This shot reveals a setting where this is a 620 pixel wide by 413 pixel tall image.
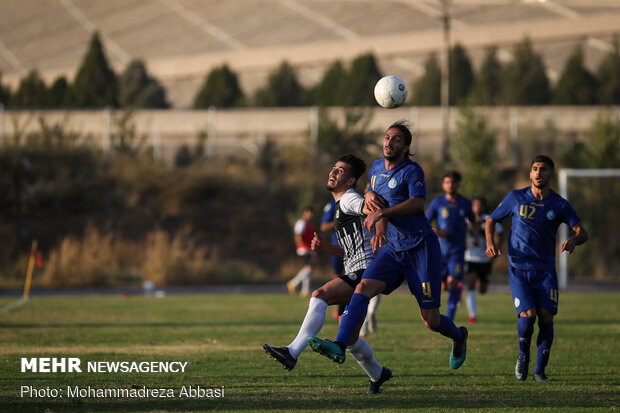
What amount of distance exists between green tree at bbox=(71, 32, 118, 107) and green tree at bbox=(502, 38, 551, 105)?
23.0m

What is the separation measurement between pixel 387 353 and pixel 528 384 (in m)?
2.64

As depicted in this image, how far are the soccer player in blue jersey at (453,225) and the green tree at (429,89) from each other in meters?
34.6

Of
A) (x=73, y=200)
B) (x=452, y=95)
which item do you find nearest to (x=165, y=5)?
(x=452, y=95)

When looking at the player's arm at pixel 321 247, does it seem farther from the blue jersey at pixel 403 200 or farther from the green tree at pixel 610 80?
the green tree at pixel 610 80

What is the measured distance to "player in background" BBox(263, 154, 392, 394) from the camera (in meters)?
7.52

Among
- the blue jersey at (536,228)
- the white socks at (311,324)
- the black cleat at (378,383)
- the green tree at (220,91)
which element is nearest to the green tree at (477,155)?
the green tree at (220,91)

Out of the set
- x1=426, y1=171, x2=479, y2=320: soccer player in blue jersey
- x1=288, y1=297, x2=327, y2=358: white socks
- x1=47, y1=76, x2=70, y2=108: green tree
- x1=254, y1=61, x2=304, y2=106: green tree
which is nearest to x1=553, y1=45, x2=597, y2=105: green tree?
x1=254, y1=61, x2=304, y2=106: green tree

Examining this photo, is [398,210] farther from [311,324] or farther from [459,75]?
[459,75]

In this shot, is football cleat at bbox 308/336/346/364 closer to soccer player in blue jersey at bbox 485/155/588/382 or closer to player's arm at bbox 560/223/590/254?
soccer player in blue jersey at bbox 485/155/588/382

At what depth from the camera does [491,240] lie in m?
8.62

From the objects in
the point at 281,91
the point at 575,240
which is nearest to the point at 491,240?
the point at 575,240

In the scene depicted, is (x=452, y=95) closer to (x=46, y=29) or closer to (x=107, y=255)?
(x=107, y=255)

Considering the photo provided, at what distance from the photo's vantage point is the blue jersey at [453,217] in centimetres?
1362

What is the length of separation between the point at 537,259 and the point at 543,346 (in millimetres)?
913
